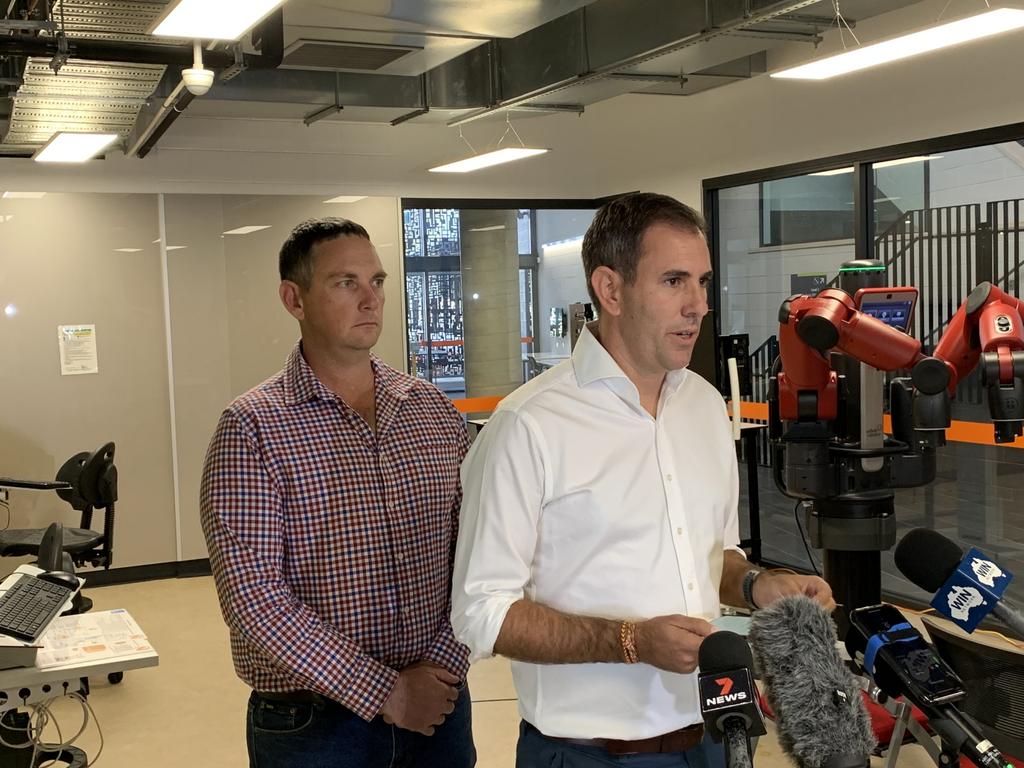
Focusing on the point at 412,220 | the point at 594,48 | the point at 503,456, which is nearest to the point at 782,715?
the point at 503,456

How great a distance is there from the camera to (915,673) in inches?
52.4

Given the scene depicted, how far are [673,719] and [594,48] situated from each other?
13.3ft

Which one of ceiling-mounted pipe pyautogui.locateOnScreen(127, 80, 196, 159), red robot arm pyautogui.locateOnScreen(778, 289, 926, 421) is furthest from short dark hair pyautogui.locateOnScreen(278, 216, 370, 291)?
ceiling-mounted pipe pyautogui.locateOnScreen(127, 80, 196, 159)

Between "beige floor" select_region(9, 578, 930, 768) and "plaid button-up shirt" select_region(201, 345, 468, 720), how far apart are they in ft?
7.45

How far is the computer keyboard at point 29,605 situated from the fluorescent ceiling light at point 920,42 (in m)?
3.15

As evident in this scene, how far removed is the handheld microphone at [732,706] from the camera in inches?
45.1

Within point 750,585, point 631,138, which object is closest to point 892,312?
point 750,585

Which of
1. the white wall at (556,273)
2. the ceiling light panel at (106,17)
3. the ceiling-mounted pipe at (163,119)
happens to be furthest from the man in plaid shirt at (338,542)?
the white wall at (556,273)

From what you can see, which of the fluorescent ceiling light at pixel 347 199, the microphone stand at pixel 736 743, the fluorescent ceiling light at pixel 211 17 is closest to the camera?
the microphone stand at pixel 736 743

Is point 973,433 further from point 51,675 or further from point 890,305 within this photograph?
point 51,675

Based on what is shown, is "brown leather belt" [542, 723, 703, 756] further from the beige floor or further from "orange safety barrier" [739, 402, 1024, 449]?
"orange safety barrier" [739, 402, 1024, 449]

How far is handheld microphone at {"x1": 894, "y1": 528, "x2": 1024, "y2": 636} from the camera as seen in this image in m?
1.50

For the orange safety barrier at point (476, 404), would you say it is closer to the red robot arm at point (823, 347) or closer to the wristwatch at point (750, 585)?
the red robot arm at point (823, 347)

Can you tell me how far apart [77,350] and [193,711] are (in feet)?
9.58
